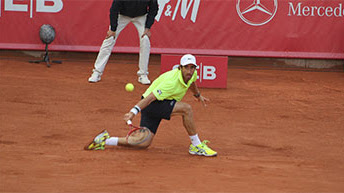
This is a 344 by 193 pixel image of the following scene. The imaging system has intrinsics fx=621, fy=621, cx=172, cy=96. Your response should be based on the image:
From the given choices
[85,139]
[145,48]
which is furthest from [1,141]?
[145,48]

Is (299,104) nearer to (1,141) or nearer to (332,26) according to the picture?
(332,26)

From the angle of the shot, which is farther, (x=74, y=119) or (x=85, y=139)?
(x=74, y=119)

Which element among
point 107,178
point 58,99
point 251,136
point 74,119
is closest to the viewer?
point 107,178

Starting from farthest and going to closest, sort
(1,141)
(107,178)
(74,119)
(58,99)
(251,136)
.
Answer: (58,99) → (74,119) → (251,136) → (1,141) → (107,178)

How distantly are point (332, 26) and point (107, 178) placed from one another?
979 cm

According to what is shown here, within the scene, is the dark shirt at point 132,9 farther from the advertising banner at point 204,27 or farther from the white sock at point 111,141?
the white sock at point 111,141

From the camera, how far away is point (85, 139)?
8242 mm

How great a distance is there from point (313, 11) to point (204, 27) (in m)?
2.61

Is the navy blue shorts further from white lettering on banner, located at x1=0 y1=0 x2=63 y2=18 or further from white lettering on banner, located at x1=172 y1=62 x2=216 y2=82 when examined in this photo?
white lettering on banner, located at x1=0 y1=0 x2=63 y2=18

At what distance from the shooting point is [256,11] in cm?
1470

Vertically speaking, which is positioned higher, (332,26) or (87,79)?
(332,26)

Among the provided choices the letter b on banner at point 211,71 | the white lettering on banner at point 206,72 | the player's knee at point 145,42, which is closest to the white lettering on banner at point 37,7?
the player's knee at point 145,42

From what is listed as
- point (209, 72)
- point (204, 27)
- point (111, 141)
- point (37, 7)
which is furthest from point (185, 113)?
point (37, 7)

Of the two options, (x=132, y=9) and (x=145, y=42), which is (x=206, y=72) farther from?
(x=132, y=9)
